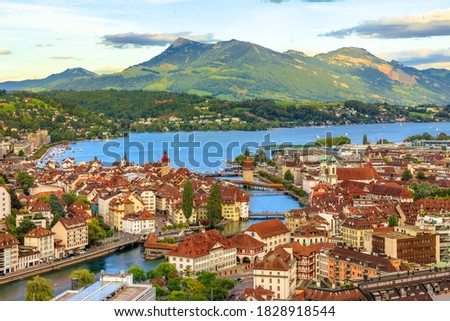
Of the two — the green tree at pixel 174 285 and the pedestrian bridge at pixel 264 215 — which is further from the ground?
the green tree at pixel 174 285

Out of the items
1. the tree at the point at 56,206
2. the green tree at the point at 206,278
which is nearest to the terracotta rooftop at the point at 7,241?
the tree at the point at 56,206

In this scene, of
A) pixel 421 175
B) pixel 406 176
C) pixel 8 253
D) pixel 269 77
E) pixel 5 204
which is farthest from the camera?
pixel 269 77

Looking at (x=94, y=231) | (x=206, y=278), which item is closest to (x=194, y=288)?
(x=206, y=278)

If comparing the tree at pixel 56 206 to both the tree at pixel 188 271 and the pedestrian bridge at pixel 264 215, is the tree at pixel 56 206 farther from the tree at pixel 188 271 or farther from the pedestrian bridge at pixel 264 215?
the tree at pixel 188 271

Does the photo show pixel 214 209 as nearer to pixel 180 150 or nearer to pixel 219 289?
pixel 219 289

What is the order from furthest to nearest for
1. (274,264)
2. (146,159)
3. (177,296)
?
(146,159) → (274,264) → (177,296)

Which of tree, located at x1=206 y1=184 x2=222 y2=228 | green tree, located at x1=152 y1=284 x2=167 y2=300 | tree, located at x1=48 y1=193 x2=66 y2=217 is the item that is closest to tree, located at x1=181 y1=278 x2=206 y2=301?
green tree, located at x1=152 y1=284 x2=167 y2=300

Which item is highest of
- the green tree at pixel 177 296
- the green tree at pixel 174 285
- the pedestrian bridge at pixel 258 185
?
the green tree at pixel 177 296

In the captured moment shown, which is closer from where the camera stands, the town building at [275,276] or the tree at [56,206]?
the town building at [275,276]

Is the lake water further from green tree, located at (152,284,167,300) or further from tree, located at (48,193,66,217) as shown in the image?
green tree, located at (152,284,167,300)
